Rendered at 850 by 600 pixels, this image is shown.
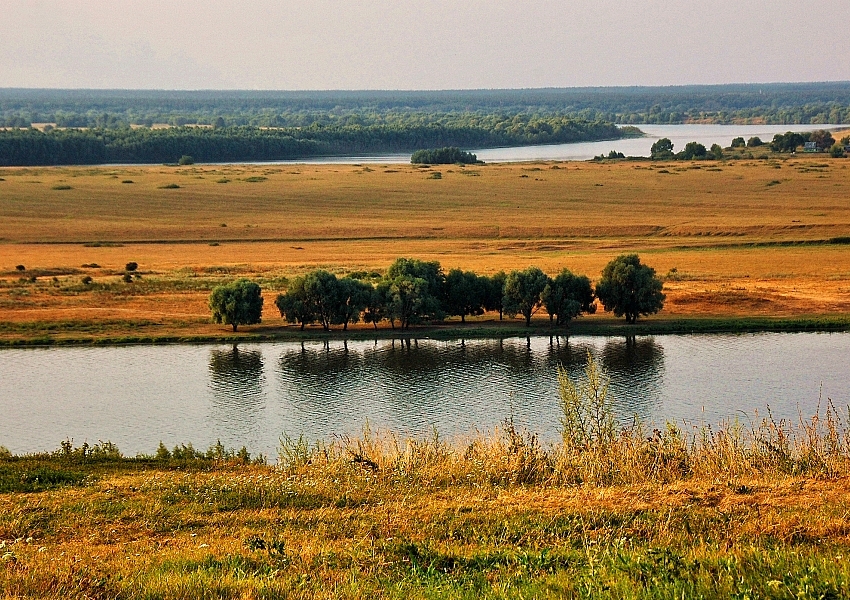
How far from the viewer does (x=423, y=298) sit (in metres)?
48.0

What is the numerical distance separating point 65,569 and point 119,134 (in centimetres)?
17555

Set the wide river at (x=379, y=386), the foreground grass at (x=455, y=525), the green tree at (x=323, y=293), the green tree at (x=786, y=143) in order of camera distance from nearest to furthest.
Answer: the foreground grass at (x=455, y=525) < the wide river at (x=379, y=386) < the green tree at (x=323, y=293) < the green tree at (x=786, y=143)

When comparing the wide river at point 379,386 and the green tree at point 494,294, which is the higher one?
the green tree at point 494,294

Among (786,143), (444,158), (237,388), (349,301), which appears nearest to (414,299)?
(349,301)

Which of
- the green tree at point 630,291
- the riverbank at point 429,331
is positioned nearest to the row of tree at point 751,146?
the riverbank at point 429,331

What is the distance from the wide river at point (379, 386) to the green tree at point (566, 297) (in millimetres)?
1588

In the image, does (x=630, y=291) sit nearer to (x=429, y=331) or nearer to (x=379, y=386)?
(x=429, y=331)

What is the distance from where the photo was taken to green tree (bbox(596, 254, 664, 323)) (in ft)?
158

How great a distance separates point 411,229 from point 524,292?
39.4m

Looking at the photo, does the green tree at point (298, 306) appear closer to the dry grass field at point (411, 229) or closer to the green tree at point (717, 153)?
the dry grass field at point (411, 229)

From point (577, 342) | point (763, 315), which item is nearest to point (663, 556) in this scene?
point (577, 342)

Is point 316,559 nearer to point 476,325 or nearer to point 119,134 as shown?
point 476,325

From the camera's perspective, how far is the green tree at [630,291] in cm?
4822

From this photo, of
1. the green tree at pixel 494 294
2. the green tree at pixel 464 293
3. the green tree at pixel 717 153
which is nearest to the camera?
the green tree at pixel 464 293
